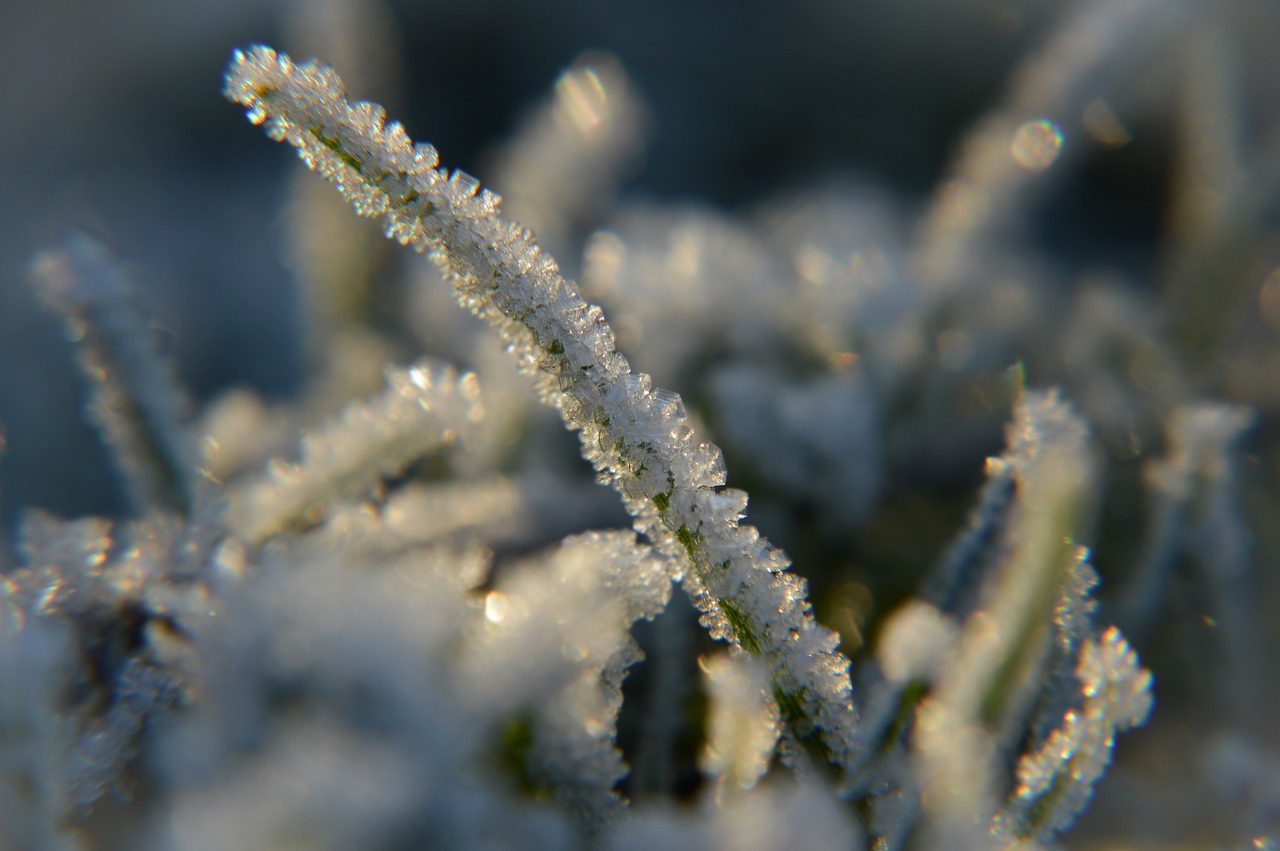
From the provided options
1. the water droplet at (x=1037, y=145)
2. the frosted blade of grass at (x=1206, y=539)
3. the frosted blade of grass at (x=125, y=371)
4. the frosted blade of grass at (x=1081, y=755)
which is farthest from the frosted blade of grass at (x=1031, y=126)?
Result: the frosted blade of grass at (x=125, y=371)

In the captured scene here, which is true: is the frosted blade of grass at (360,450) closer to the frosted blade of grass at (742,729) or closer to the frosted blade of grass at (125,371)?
the frosted blade of grass at (125,371)

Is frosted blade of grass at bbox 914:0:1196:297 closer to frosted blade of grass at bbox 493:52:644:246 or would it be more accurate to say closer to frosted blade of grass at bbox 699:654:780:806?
frosted blade of grass at bbox 493:52:644:246

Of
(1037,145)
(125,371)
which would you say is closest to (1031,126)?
(1037,145)

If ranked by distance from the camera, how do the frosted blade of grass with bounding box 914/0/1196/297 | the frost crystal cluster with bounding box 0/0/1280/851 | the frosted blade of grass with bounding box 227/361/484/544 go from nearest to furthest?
the frost crystal cluster with bounding box 0/0/1280/851 → the frosted blade of grass with bounding box 227/361/484/544 → the frosted blade of grass with bounding box 914/0/1196/297

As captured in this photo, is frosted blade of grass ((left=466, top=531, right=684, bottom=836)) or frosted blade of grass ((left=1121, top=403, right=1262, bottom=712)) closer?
frosted blade of grass ((left=466, top=531, right=684, bottom=836))

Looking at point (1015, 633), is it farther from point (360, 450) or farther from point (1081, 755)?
point (360, 450)

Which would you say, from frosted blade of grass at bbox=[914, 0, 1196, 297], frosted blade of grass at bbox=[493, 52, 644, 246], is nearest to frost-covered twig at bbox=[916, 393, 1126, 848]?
frosted blade of grass at bbox=[914, 0, 1196, 297]

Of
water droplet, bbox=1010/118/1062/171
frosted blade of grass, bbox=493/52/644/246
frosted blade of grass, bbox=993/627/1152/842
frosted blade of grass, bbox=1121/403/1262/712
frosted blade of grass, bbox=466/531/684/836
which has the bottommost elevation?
frosted blade of grass, bbox=466/531/684/836

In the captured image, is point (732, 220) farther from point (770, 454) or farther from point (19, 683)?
point (19, 683)
